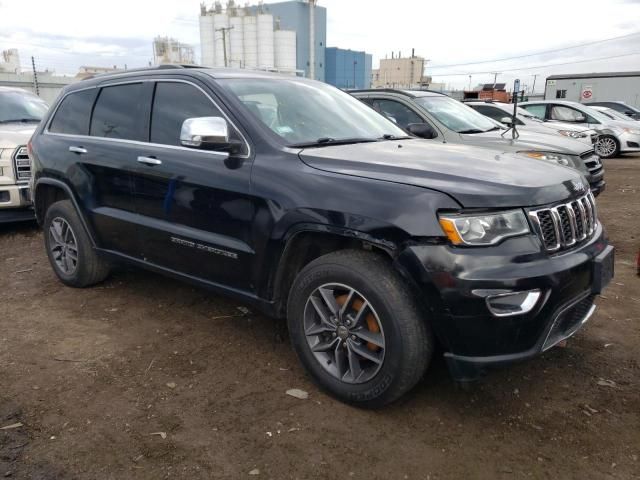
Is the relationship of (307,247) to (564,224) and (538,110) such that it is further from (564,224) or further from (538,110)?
(538,110)

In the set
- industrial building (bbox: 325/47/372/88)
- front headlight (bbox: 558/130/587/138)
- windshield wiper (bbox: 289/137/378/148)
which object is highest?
industrial building (bbox: 325/47/372/88)

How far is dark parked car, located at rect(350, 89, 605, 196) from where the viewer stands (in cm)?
675

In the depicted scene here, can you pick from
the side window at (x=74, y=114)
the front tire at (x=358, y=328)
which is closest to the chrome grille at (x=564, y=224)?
the front tire at (x=358, y=328)

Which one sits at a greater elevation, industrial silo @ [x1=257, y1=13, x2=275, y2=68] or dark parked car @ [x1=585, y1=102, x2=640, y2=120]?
industrial silo @ [x1=257, y1=13, x2=275, y2=68]

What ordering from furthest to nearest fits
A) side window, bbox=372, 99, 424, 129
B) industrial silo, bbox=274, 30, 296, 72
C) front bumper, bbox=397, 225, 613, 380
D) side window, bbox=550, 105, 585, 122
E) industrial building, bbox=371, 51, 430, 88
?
industrial building, bbox=371, 51, 430, 88 < industrial silo, bbox=274, 30, 296, 72 < side window, bbox=550, 105, 585, 122 < side window, bbox=372, 99, 424, 129 < front bumper, bbox=397, 225, 613, 380

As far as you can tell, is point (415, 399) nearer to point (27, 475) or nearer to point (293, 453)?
point (293, 453)

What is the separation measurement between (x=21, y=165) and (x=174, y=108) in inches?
156

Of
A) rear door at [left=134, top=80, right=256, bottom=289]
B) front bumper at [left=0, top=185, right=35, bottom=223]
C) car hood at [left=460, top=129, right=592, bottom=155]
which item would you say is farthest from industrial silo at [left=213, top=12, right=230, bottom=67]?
rear door at [left=134, top=80, right=256, bottom=289]

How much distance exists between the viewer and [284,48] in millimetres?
63281

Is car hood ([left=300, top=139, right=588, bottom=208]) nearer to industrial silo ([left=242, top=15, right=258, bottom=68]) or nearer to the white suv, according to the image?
the white suv

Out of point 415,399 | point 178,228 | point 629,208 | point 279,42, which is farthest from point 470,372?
point 279,42

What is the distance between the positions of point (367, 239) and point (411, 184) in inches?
13.5

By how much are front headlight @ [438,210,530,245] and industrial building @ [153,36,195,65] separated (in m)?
67.1

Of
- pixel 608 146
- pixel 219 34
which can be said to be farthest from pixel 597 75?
pixel 219 34
